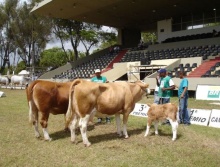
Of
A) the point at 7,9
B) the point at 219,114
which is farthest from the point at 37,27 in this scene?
the point at 219,114

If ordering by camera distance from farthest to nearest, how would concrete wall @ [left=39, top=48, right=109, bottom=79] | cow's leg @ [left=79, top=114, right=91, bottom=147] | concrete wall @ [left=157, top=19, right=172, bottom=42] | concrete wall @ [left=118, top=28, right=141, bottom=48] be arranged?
concrete wall @ [left=118, top=28, right=141, bottom=48] < concrete wall @ [left=39, top=48, right=109, bottom=79] < concrete wall @ [left=157, top=19, right=172, bottom=42] < cow's leg @ [left=79, top=114, right=91, bottom=147]

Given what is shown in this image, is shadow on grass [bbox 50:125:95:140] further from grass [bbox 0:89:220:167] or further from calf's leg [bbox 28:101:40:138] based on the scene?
calf's leg [bbox 28:101:40:138]

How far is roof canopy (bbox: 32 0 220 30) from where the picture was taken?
95.6 ft

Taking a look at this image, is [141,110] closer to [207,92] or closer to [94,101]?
[94,101]

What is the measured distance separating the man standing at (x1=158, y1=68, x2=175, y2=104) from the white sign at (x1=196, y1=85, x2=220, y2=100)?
7330 mm

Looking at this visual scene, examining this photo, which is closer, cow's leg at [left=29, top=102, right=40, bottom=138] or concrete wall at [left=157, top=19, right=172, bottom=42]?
cow's leg at [left=29, top=102, right=40, bottom=138]

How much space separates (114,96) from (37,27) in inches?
1580

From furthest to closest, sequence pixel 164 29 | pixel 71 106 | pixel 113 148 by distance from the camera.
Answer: pixel 164 29 → pixel 71 106 → pixel 113 148

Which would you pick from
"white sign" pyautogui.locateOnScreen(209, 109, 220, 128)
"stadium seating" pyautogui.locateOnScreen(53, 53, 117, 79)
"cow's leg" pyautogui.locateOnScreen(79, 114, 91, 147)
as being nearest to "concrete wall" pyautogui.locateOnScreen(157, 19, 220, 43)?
"stadium seating" pyautogui.locateOnScreen(53, 53, 117, 79)

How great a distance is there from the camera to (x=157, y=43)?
109ft

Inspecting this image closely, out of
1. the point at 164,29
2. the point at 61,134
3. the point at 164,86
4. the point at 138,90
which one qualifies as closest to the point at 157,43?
the point at 164,29

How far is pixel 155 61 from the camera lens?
2531 centimetres

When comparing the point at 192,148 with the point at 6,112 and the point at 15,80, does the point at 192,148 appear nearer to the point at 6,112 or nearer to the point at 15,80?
the point at 6,112

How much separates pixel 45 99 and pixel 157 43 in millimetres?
27149
